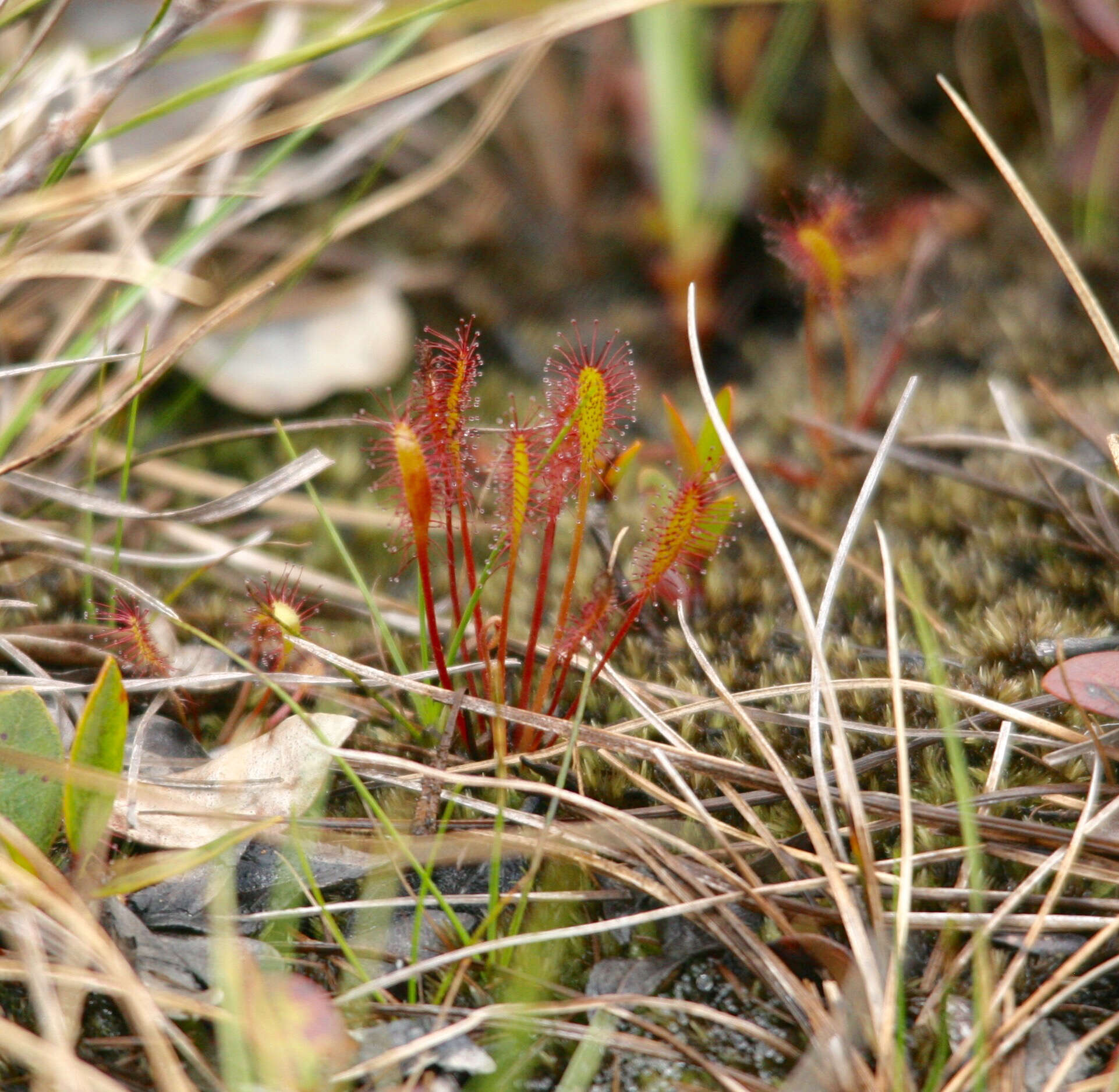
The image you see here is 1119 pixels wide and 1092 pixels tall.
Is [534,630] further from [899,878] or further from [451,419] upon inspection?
[899,878]

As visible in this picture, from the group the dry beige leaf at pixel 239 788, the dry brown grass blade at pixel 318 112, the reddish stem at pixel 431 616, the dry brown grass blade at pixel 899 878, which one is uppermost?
the dry brown grass blade at pixel 318 112

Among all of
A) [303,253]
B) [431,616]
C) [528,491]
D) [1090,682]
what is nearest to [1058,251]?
[1090,682]

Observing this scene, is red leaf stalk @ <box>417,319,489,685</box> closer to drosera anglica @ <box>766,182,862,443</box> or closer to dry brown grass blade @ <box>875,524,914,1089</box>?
dry brown grass blade @ <box>875,524,914,1089</box>

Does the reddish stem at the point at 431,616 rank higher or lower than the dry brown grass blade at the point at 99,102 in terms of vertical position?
lower

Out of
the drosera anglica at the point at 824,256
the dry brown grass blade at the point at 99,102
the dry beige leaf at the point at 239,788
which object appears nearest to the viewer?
the dry beige leaf at the point at 239,788

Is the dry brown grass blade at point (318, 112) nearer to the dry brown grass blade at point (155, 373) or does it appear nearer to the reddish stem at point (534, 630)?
the dry brown grass blade at point (155, 373)

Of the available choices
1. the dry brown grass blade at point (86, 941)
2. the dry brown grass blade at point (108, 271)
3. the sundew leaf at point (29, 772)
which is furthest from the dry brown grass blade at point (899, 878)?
the dry brown grass blade at point (108, 271)
